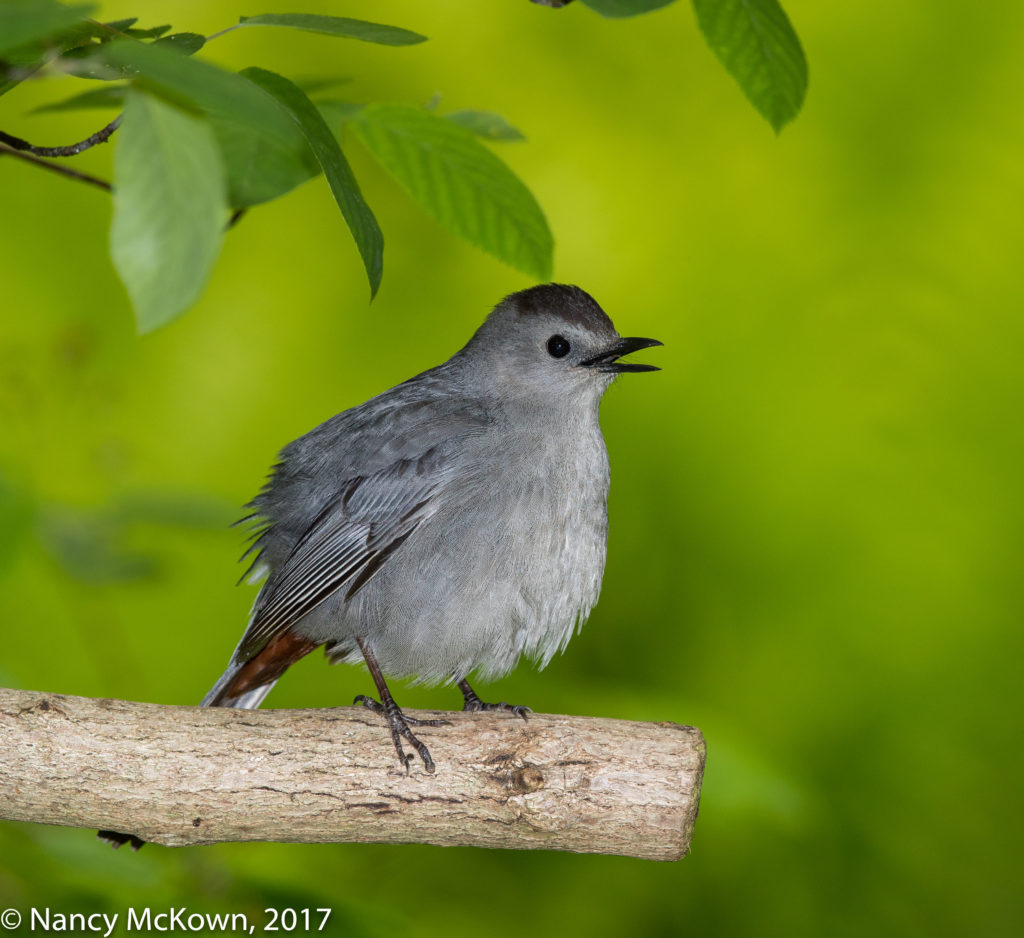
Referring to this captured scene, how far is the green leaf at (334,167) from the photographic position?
1.19 m

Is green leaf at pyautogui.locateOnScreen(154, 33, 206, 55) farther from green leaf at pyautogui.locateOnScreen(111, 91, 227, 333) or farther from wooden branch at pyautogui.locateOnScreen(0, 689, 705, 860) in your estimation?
wooden branch at pyautogui.locateOnScreen(0, 689, 705, 860)

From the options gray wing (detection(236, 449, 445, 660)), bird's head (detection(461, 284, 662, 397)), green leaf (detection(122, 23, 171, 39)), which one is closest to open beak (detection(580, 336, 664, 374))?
bird's head (detection(461, 284, 662, 397))

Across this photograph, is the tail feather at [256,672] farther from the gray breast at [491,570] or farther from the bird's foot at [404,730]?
the bird's foot at [404,730]

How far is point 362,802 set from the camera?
2.19 m

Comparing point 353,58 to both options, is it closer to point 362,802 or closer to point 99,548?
point 99,548

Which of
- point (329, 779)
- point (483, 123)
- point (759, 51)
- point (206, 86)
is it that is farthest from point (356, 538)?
point (206, 86)

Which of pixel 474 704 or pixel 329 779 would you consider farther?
pixel 474 704

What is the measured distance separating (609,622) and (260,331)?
1.58m

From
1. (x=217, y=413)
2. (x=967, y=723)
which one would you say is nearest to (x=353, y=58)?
(x=217, y=413)

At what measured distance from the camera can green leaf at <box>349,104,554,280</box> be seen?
57.2 inches

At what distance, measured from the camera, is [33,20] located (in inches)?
35.9

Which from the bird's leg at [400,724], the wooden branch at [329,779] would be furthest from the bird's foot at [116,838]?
the bird's leg at [400,724]

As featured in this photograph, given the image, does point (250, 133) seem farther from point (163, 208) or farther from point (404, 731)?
point (404, 731)

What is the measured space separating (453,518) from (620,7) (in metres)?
1.38
